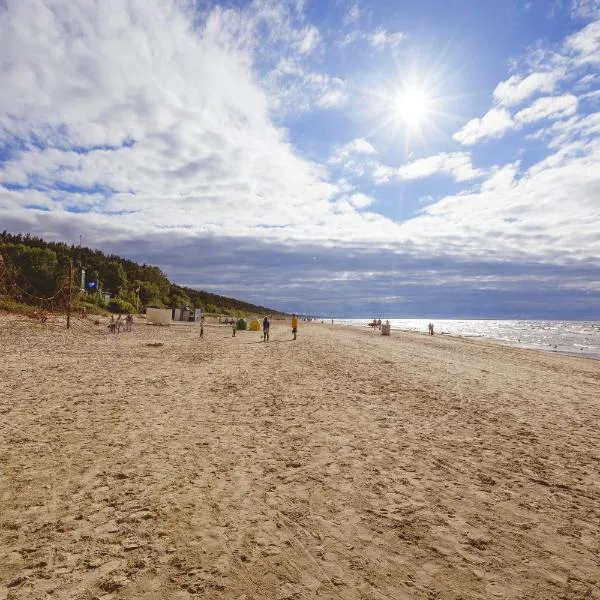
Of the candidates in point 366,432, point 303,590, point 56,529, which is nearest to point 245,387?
point 366,432

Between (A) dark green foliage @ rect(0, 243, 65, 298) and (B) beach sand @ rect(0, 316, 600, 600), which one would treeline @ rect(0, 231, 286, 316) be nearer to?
(A) dark green foliage @ rect(0, 243, 65, 298)

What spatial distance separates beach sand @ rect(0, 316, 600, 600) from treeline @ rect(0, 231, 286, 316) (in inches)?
1825

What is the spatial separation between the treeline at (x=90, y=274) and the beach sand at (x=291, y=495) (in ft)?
152

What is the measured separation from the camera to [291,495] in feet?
17.4

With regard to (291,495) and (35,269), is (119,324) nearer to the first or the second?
(35,269)

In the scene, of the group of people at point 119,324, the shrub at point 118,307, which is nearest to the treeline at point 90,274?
the shrub at point 118,307

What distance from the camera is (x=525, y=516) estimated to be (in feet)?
16.2

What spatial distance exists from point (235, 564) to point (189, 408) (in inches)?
251

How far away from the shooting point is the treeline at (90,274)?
2002 inches

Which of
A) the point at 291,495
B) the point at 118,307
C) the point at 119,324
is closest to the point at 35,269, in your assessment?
the point at 118,307

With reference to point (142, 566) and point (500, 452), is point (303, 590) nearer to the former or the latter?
point (142, 566)

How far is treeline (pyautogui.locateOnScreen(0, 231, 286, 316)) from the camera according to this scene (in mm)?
50844

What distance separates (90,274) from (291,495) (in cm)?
7483

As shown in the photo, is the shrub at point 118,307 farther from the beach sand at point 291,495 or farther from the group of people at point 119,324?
the beach sand at point 291,495
